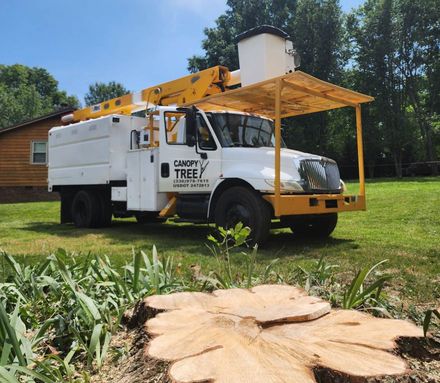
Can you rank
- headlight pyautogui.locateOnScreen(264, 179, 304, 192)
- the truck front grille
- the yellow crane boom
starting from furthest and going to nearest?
the yellow crane boom
the truck front grille
headlight pyautogui.locateOnScreen(264, 179, 304, 192)

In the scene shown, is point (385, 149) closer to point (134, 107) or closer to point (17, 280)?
point (134, 107)

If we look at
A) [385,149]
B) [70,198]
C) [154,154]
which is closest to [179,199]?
[154,154]

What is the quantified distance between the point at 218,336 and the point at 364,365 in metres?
0.57

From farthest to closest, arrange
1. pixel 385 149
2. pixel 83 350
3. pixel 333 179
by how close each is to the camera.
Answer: pixel 385 149 < pixel 333 179 < pixel 83 350

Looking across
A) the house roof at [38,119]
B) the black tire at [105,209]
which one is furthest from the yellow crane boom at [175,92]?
the house roof at [38,119]

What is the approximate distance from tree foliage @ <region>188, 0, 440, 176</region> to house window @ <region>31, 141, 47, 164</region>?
16.2 meters

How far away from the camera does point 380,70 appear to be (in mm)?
32750

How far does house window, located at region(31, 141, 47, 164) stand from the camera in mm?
23562

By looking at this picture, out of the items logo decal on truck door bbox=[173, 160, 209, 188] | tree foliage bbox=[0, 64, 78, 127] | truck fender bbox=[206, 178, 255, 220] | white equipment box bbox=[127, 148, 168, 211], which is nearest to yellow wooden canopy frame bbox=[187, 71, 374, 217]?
truck fender bbox=[206, 178, 255, 220]

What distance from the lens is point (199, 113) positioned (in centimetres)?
782

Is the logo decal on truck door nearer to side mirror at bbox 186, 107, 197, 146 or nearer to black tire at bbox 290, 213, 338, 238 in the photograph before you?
side mirror at bbox 186, 107, 197, 146

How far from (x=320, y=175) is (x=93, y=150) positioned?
5241 mm

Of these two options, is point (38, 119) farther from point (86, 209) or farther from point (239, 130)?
point (239, 130)

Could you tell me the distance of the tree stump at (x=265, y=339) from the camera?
154cm
